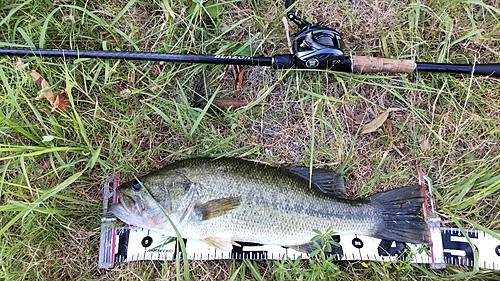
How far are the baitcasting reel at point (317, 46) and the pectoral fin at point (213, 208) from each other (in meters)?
1.15

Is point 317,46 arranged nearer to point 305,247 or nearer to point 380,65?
point 380,65

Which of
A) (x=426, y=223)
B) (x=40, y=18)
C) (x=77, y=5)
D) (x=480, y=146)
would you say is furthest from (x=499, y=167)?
(x=40, y=18)

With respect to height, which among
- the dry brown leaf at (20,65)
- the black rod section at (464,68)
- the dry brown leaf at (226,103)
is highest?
the dry brown leaf at (20,65)

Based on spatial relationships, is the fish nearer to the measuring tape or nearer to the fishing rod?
the measuring tape

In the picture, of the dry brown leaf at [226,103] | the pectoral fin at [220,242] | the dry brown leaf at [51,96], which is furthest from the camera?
the dry brown leaf at [226,103]

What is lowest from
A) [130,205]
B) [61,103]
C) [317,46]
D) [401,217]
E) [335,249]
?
[335,249]

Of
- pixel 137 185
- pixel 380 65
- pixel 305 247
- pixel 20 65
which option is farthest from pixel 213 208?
pixel 20 65

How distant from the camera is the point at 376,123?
11.0 ft

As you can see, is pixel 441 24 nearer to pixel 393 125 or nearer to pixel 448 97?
pixel 448 97

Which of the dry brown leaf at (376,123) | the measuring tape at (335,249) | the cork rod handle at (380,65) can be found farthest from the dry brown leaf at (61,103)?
the dry brown leaf at (376,123)

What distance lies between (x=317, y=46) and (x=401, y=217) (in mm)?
1426

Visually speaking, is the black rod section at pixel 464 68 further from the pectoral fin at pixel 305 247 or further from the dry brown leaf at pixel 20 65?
the dry brown leaf at pixel 20 65

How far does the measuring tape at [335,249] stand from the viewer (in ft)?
10.4

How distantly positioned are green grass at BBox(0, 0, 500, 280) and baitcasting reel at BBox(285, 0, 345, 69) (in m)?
0.30
